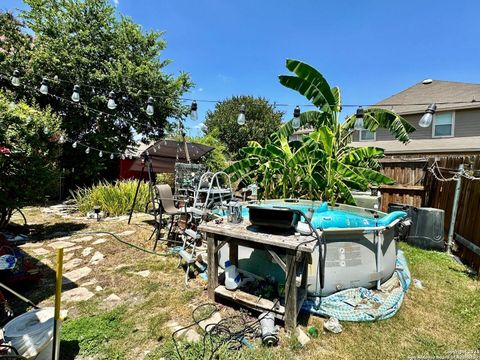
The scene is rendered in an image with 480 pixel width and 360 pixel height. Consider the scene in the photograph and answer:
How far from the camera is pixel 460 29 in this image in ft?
27.7

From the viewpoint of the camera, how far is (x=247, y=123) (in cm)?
2419

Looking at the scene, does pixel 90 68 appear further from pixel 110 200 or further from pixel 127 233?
pixel 127 233

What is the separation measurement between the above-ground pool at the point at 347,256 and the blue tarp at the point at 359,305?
0.36ft

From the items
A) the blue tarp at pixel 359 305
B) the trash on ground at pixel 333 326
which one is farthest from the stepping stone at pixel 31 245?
the trash on ground at pixel 333 326

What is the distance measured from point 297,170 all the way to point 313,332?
3.90m

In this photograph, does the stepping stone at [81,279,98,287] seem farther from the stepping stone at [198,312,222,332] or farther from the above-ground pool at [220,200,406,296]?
the above-ground pool at [220,200,406,296]

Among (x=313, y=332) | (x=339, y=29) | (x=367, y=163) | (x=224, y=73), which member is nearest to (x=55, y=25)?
(x=224, y=73)

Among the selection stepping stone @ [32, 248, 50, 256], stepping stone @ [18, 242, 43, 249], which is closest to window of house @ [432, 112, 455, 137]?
stepping stone @ [32, 248, 50, 256]

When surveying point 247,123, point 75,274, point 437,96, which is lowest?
point 75,274

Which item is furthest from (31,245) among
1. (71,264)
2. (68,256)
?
(71,264)

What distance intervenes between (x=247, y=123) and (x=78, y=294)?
22.3 metres

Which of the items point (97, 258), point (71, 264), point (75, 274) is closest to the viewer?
point (75, 274)

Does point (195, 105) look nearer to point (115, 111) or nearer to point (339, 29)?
point (339, 29)

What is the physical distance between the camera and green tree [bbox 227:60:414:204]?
18.1 feet
